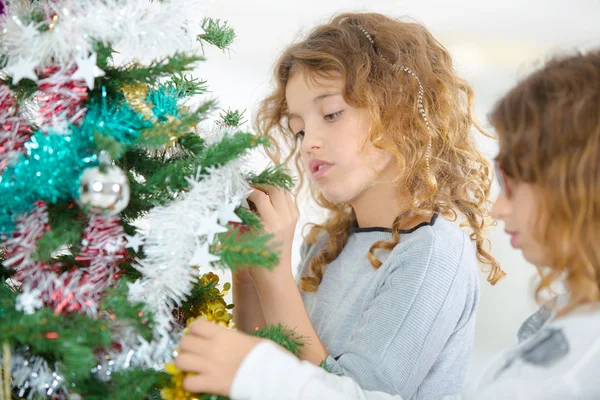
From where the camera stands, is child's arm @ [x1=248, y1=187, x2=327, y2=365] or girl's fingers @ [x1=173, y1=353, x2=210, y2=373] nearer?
girl's fingers @ [x1=173, y1=353, x2=210, y2=373]

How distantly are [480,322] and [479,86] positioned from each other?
110 centimetres

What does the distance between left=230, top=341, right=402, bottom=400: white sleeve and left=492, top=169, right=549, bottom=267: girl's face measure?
0.27 meters

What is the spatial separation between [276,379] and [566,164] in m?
0.38

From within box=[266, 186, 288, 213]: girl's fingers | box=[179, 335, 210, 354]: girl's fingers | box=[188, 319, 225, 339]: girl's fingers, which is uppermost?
box=[266, 186, 288, 213]: girl's fingers

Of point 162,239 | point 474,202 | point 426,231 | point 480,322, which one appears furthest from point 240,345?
point 480,322

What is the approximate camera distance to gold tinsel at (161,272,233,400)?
61 centimetres

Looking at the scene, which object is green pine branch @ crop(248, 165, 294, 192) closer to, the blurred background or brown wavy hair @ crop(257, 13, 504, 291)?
brown wavy hair @ crop(257, 13, 504, 291)

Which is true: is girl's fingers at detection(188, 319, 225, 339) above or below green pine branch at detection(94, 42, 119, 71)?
below

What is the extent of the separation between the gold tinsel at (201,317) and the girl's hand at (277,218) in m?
0.09

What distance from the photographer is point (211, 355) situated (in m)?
0.61

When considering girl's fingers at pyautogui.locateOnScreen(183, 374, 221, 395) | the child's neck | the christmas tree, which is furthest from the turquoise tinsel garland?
the child's neck

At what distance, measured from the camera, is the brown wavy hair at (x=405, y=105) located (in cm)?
99

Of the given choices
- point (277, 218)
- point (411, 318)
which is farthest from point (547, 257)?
point (277, 218)

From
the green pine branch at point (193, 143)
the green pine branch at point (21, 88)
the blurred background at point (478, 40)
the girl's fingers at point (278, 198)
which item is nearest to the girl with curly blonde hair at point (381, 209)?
the girl's fingers at point (278, 198)
